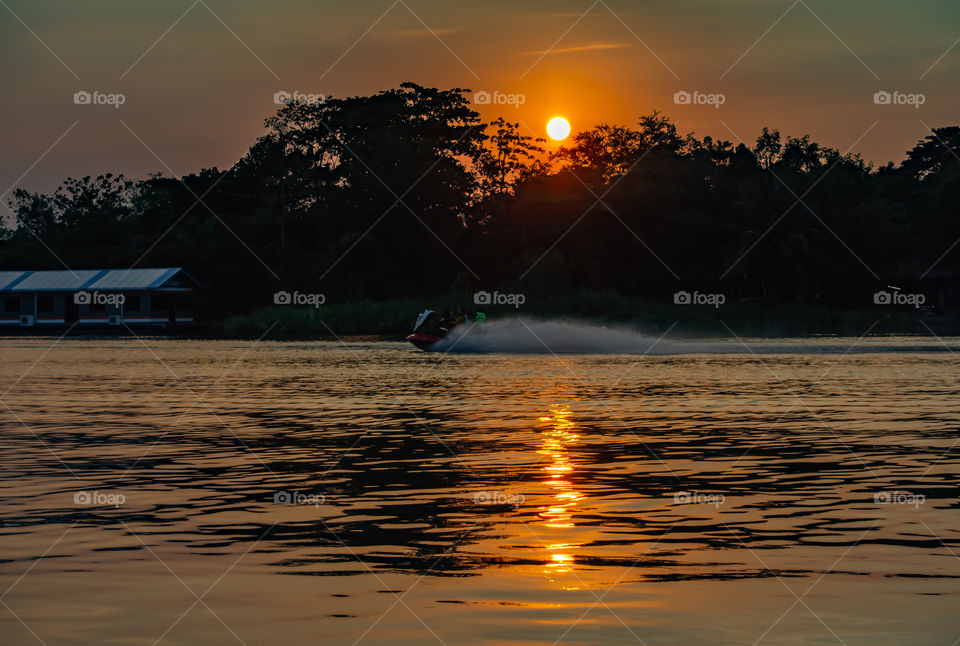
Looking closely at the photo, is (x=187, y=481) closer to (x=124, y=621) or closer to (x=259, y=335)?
(x=124, y=621)

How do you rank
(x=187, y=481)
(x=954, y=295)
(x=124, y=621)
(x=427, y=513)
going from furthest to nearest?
(x=954, y=295) → (x=187, y=481) → (x=427, y=513) → (x=124, y=621)

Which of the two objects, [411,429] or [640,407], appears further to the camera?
[640,407]

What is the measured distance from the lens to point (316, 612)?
796cm

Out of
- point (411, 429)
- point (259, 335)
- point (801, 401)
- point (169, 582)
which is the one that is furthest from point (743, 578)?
point (259, 335)

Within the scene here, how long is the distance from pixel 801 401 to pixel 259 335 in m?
54.7

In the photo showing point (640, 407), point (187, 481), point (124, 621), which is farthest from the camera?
point (640, 407)

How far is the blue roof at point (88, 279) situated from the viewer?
85875 mm
